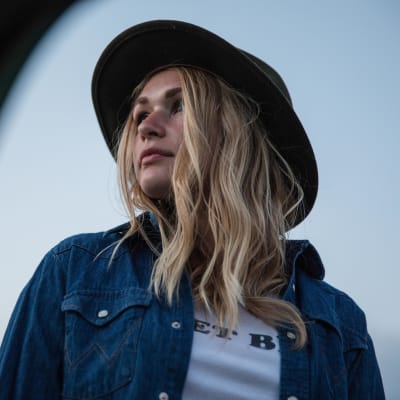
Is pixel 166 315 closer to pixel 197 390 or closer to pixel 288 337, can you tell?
pixel 197 390

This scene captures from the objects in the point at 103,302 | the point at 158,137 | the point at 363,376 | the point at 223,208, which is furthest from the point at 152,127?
the point at 363,376

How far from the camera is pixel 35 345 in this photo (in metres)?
1.41

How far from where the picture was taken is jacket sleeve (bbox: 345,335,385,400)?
1739mm

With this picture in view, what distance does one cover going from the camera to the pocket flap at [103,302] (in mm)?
1503

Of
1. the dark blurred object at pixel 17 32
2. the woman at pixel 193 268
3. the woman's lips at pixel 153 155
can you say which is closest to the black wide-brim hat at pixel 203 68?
the woman at pixel 193 268

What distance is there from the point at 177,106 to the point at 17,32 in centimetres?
132

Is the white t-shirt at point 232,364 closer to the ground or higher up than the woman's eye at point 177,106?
closer to the ground

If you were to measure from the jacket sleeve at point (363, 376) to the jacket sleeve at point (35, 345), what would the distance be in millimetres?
972

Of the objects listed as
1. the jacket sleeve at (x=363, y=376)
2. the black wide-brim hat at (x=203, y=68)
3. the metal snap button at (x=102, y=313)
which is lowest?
the jacket sleeve at (x=363, y=376)

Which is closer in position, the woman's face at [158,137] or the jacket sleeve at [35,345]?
the jacket sleeve at [35,345]

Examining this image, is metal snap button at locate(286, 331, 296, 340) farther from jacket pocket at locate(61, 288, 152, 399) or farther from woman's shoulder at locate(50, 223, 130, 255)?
woman's shoulder at locate(50, 223, 130, 255)

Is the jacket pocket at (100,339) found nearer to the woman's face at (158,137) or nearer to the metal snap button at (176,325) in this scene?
the metal snap button at (176,325)

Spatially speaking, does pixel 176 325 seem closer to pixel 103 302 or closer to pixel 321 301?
pixel 103 302

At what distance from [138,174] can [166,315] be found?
62 centimetres
